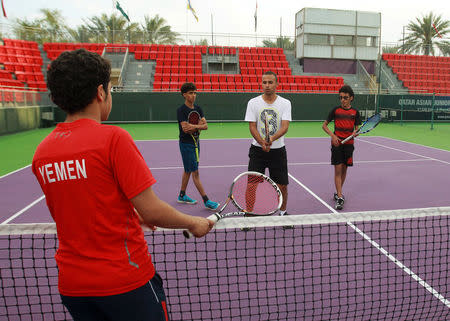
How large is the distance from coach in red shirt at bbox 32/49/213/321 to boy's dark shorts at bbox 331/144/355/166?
15.8 feet

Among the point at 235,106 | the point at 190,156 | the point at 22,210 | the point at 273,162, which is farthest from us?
the point at 235,106

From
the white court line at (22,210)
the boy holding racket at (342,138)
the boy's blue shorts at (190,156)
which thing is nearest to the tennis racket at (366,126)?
the boy holding racket at (342,138)

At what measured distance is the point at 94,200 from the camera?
1.41m

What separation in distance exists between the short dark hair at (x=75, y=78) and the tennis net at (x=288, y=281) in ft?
3.75

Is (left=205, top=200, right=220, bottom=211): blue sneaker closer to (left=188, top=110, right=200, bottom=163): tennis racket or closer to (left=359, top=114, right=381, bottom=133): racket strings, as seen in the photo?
(left=188, top=110, right=200, bottom=163): tennis racket

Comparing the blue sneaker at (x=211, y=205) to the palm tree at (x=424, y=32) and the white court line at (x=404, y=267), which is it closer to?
the white court line at (x=404, y=267)

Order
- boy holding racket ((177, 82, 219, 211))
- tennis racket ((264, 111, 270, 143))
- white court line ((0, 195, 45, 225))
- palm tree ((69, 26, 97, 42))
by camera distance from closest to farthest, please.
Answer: tennis racket ((264, 111, 270, 143)), white court line ((0, 195, 45, 225)), boy holding racket ((177, 82, 219, 211)), palm tree ((69, 26, 97, 42))

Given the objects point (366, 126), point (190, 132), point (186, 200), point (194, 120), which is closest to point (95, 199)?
point (190, 132)

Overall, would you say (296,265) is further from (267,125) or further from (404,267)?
(267,125)

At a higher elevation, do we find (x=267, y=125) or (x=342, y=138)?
(x=267, y=125)

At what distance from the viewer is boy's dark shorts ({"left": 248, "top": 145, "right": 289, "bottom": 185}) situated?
15.7 feet

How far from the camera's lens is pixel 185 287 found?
337 cm

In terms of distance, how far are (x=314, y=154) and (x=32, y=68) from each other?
2085 cm

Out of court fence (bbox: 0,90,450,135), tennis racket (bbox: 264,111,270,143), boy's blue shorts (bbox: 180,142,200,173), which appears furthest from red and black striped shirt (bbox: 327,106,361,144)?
court fence (bbox: 0,90,450,135)
